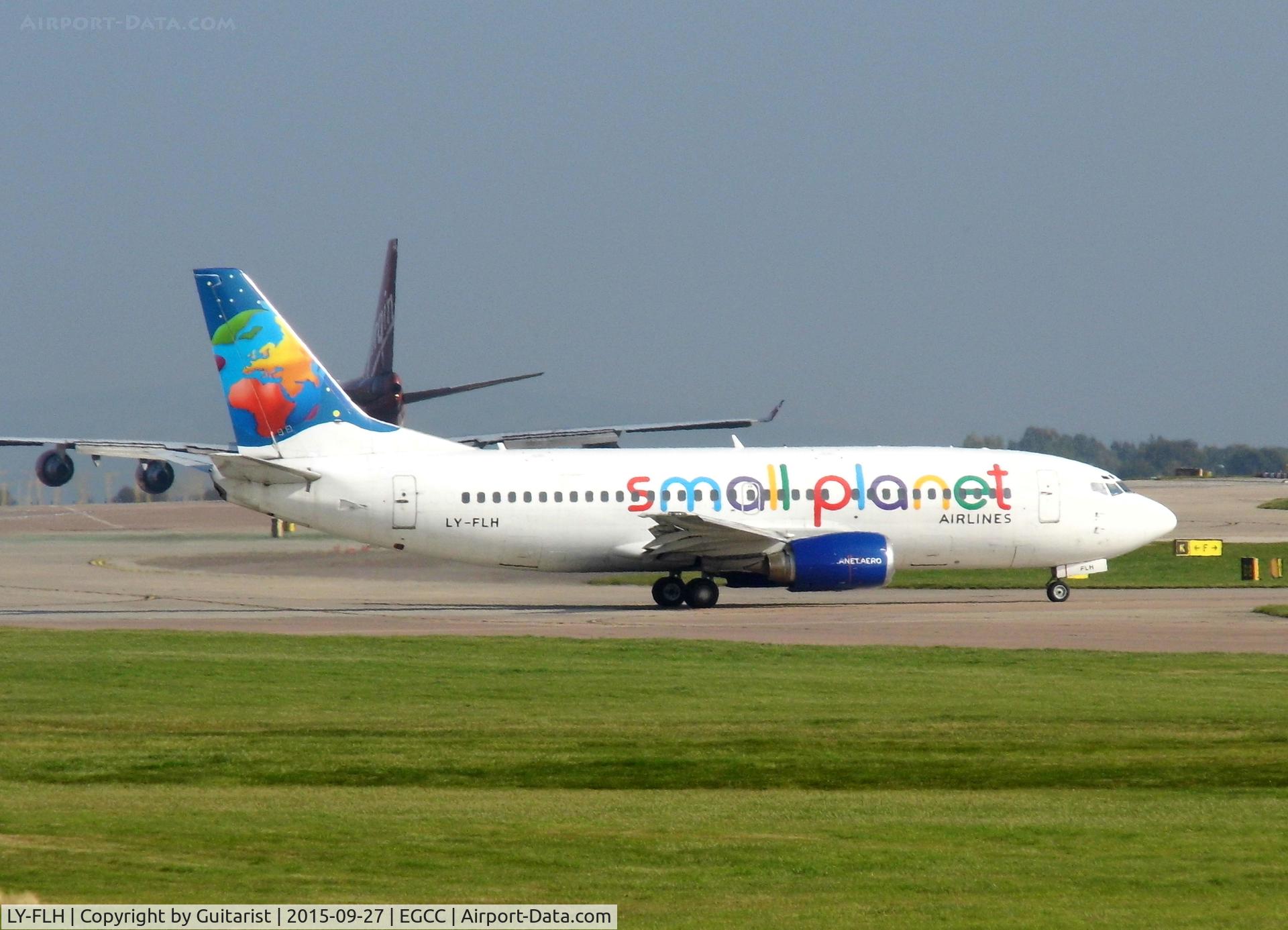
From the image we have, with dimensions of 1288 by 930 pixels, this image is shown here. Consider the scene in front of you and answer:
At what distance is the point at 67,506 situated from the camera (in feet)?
368

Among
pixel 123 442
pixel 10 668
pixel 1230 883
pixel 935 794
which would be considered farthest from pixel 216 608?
pixel 1230 883

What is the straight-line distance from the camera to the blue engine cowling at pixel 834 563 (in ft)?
125

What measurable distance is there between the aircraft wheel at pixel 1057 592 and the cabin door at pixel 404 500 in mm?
15046

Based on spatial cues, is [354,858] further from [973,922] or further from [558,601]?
[558,601]

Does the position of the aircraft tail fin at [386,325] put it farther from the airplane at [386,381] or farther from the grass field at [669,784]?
the grass field at [669,784]

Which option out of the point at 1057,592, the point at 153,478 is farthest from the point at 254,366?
the point at 1057,592

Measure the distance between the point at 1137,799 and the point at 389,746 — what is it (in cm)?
758

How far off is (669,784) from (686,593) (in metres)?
24.3

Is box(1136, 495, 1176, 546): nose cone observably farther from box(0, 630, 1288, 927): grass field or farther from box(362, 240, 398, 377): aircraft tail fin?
box(362, 240, 398, 377): aircraft tail fin

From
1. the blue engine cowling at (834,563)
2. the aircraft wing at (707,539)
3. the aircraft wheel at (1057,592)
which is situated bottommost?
the aircraft wheel at (1057,592)

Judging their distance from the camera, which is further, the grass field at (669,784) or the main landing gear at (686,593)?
the main landing gear at (686,593)

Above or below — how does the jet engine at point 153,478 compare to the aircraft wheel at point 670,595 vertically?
above

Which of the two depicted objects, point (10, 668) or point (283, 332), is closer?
point (10, 668)

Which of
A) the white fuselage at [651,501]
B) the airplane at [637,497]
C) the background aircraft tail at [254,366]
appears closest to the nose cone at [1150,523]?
the airplane at [637,497]
